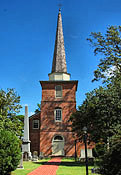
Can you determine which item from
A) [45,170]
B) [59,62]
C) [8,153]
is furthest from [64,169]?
[59,62]

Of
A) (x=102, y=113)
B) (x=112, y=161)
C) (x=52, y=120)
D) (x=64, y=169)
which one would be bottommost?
(x=64, y=169)

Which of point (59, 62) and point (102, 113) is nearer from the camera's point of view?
point (102, 113)

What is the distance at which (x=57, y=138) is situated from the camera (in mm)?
28766

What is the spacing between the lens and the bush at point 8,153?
12.3 metres

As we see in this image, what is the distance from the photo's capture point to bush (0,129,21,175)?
40.5 feet

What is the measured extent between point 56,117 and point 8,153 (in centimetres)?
1693

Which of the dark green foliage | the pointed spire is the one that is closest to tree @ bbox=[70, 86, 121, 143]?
the dark green foliage

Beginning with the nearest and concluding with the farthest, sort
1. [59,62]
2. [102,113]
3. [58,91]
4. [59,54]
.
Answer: [102,113] < [58,91] < [59,62] < [59,54]

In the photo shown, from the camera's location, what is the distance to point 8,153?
42.0 ft

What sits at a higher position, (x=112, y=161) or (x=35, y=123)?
(x=35, y=123)

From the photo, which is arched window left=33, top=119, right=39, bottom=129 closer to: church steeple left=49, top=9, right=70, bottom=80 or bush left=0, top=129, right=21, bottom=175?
church steeple left=49, top=9, right=70, bottom=80

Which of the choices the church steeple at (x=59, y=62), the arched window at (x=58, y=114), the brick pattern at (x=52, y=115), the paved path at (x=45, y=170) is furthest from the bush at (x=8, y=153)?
the church steeple at (x=59, y=62)

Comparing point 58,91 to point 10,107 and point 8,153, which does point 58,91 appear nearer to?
point 10,107

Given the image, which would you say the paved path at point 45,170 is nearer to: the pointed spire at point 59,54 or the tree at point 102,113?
the tree at point 102,113
